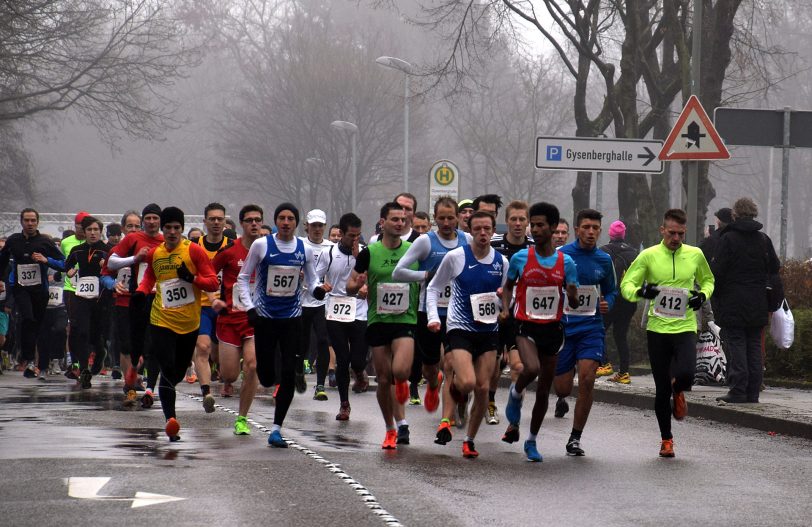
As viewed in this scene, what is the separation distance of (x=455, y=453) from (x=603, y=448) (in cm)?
130

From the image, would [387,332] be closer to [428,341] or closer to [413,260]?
[413,260]

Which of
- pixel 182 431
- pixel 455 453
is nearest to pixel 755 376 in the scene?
pixel 455 453

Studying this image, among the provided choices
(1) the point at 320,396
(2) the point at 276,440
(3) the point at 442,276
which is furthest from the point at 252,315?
(1) the point at 320,396

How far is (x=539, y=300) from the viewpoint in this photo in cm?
1070

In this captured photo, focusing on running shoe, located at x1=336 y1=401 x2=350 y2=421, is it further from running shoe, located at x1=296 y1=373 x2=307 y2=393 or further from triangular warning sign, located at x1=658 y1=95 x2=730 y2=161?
triangular warning sign, located at x1=658 y1=95 x2=730 y2=161

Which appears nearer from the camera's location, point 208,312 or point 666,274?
point 666,274

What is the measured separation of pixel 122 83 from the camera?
1566 inches

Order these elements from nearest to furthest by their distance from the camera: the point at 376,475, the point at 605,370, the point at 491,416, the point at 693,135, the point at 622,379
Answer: the point at 376,475 < the point at 491,416 < the point at 693,135 < the point at 622,379 < the point at 605,370

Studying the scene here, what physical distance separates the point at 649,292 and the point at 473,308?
141 centimetres

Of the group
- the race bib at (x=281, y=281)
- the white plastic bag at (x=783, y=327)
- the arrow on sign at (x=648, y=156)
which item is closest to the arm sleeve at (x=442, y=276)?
the race bib at (x=281, y=281)

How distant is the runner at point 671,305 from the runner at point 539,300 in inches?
30.8

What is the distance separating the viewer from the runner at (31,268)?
63.9ft

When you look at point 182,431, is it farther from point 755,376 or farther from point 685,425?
point 755,376

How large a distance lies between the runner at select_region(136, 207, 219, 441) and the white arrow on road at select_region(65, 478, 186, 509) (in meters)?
2.94
